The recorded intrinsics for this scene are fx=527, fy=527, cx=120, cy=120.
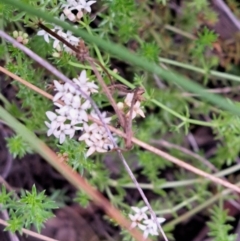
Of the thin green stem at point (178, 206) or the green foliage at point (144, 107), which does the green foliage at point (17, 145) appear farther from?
the thin green stem at point (178, 206)

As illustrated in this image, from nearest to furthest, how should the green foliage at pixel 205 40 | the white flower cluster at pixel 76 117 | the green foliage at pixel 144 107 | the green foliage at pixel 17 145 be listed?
the white flower cluster at pixel 76 117 → the green foliage at pixel 144 107 → the green foliage at pixel 17 145 → the green foliage at pixel 205 40

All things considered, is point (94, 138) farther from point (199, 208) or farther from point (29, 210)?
point (199, 208)

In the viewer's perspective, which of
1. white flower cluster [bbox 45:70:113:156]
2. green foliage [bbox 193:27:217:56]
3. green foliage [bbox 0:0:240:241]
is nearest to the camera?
white flower cluster [bbox 45:70:113:156]

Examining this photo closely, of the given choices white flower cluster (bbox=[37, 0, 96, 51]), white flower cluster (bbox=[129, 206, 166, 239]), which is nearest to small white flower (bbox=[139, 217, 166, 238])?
white flower cluster (bbox=[129, 206, 166, 239])

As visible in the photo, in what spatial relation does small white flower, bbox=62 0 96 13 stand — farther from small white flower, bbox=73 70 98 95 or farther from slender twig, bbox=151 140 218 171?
slender twig, bbox=151 140 218 171

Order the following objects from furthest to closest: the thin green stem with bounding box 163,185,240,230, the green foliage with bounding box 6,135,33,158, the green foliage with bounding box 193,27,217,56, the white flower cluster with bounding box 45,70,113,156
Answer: the thin green stem with bounding box 163,185,240,230 < the green foliage with bounding box 193,27,217,56 < the green foliage with bounding box 6,135,33,158 < the white flower cluster with bounding box 45,70,113,156

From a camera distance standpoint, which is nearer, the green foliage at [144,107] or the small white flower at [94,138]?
the small white flower at [94,138]

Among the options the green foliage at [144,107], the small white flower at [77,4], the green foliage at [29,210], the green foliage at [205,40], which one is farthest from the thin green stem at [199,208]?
the small white flower at [77,4]

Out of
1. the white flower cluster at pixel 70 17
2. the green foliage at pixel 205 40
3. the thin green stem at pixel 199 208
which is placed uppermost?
the white flower cluster at pixel 70 17

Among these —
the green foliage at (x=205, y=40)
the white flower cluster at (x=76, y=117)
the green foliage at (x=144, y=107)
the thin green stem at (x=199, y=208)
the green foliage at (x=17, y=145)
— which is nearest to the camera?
the white flower cluster at (x=76, y=117)
